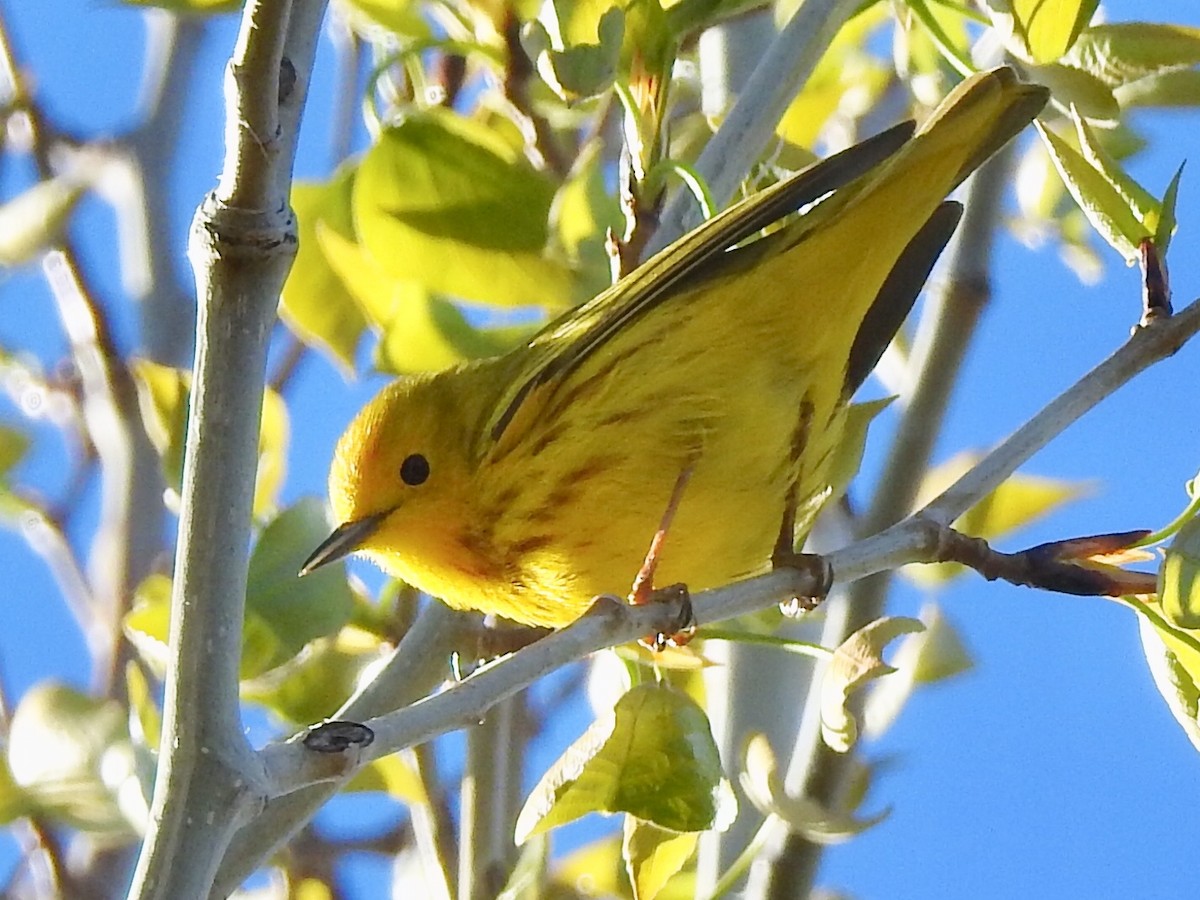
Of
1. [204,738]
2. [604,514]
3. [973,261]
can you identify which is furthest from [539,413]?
[204,738]

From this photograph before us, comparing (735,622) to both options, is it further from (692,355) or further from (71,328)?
(71,328)

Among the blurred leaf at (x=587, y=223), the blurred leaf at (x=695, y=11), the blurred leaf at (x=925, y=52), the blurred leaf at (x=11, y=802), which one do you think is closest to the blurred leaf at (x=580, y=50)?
the blurred leaf at (x=695, y=11)

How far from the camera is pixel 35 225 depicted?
1.24 m

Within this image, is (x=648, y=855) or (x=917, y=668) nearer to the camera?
(x=648, y=855)

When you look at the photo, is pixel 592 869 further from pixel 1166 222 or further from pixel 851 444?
pixel 1166 222

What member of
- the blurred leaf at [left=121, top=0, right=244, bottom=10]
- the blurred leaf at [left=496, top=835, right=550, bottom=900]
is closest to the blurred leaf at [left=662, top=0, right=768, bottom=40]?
the blurred leaf at [left=121, top=0, right=244, bottom=10]

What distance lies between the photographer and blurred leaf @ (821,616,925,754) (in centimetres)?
81

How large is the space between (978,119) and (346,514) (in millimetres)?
535

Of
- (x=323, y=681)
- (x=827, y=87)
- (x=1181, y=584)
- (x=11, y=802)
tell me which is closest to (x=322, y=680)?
(x=323, y=681)

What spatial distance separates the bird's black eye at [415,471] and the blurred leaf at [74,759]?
0.26m

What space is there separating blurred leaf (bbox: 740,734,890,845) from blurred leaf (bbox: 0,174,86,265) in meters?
0.70

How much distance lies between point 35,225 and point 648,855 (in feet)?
2.40

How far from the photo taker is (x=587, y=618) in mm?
724

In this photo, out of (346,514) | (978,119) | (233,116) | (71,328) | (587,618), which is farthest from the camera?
(71,328)
